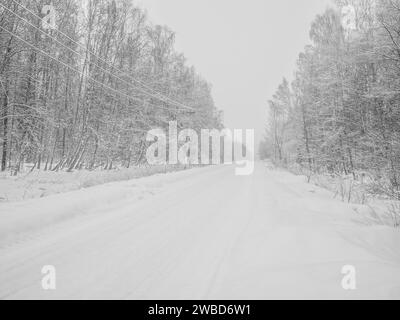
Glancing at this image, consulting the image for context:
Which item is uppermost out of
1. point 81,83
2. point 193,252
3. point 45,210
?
point 81,83

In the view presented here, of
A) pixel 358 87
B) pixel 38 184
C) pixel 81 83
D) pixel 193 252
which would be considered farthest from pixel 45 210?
pixel 358 87

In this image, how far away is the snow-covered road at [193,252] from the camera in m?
2.38

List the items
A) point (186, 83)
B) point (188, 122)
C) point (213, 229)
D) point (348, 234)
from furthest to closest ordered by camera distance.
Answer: point (186, 83)
point (188, 122)
point (213, 229)
point (348, 234)

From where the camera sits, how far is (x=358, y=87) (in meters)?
14.7

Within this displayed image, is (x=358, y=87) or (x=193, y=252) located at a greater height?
(x=358, y=87)

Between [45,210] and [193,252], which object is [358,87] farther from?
[45,210]

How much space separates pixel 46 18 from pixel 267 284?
17.7m

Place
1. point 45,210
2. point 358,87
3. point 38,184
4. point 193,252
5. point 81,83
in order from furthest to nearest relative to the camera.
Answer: point 81,83, point 358,87, point 38,184, point 45,210, point 193,252

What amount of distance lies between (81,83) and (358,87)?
60.6 feet
